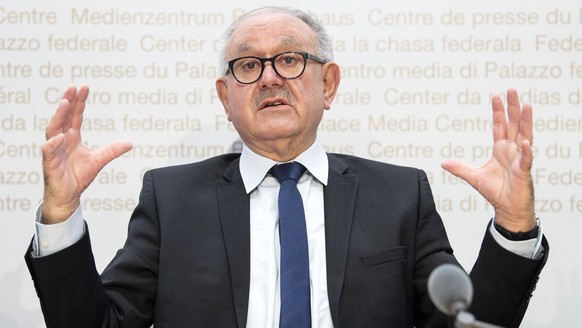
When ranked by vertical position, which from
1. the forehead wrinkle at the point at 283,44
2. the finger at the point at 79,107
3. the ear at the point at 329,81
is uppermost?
the forehead wrinkle at the point at 283,44

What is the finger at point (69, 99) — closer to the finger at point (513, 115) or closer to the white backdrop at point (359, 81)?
the white backdrop at point (359, 81)

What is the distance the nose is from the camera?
8.35 ft

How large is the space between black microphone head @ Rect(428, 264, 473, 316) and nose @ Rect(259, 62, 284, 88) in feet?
3.78

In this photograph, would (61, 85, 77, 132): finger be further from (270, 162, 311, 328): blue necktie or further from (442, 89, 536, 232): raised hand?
(442, 89, 536, 232): raised hand

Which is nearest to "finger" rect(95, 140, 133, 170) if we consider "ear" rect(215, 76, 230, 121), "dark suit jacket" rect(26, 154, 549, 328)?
"dark suit jacket" rect(26, 154, 549, 328)

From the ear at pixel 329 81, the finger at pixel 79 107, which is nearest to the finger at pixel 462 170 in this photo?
the ear at pixel 329 81

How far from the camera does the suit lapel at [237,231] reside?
2377mm

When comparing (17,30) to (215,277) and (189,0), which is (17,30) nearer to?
(189,0)

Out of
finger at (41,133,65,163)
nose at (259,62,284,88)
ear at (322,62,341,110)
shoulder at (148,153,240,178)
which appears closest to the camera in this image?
finger at (41,133,65,163)

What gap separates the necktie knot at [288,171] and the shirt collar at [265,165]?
0.07 feet

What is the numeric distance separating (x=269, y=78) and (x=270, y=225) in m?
0.47

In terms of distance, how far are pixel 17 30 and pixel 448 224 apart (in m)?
1.93

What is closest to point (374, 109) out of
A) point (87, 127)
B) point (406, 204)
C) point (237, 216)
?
point (406, 204)

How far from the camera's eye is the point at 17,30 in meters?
3.21
